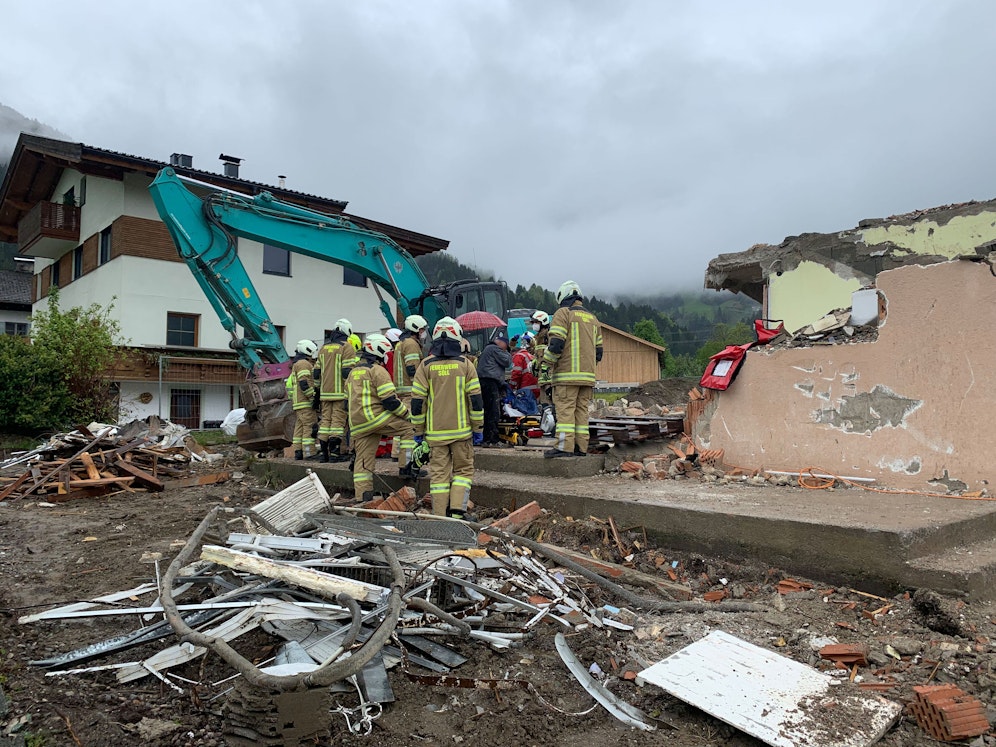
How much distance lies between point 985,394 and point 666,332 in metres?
87.8

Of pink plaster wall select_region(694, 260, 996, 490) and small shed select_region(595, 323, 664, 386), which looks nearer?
pink plaster wall select_region(694, 260, 996, 490)

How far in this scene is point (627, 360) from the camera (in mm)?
38438

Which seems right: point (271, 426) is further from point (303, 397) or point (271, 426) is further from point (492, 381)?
point (492, 381)

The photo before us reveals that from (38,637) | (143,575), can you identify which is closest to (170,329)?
(143,575)

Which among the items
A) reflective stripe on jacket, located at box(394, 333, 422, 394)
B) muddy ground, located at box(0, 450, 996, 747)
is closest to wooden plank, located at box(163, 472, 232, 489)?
reflective stripe on jacket, located at box(394, 333, 422, 394)

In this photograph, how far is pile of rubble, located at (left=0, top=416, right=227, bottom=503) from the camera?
389 inches

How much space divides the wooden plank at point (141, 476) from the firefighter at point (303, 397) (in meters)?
2.11

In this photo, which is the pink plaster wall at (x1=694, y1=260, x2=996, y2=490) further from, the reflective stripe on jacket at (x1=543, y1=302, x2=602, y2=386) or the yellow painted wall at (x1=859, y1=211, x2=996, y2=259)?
the yellow painted wall at (x1=859, y1=211, x2=996, y2=259)

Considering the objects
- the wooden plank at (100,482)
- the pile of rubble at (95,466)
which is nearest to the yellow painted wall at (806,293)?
the pile of rubble at (95,466)

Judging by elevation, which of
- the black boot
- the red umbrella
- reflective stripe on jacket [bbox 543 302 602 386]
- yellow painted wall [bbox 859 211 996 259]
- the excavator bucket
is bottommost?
the black boot

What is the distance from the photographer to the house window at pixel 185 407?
63.4ft

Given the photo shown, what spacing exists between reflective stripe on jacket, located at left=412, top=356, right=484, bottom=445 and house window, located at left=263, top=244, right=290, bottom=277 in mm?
16460

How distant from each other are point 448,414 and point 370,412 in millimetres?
1641

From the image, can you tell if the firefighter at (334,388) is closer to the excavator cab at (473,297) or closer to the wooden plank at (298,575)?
the excavator cab at (473,297)
